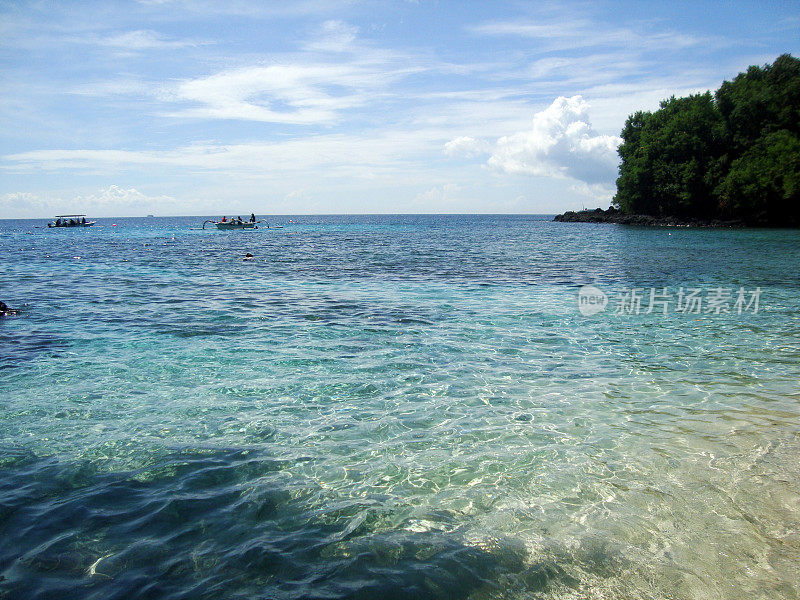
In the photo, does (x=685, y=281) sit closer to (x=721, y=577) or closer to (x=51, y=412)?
(x=721, y=577)

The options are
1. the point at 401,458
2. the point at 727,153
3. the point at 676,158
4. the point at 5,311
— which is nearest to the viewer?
the point at 401,458

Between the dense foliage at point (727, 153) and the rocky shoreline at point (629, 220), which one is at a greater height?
the dense foliage at point (727, 153)

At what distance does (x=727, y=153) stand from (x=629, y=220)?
19.7 metres

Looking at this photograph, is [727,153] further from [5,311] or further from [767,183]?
[5,311]

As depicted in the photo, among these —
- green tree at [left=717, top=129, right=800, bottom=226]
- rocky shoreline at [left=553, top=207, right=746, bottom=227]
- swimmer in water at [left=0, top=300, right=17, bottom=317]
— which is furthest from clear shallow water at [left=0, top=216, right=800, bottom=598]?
rocky shoreline at [left=553, top=207, right=746, bottom=227]

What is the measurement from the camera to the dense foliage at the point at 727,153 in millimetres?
66812

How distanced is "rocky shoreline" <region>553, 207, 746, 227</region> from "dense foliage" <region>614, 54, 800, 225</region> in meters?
2.53

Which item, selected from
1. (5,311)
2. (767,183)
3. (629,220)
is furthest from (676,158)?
(5,311)

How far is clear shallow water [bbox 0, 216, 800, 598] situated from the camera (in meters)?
4.48

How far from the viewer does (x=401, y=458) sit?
6695mm

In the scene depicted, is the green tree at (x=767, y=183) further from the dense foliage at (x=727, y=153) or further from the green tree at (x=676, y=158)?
the green tree at (x=676, y=158)

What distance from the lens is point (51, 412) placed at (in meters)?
8.27

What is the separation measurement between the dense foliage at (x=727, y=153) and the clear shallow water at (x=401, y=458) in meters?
67.8

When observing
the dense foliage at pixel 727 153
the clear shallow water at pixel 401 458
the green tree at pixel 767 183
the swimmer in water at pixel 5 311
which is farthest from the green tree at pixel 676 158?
the swimmer in water at pixel 5 311
